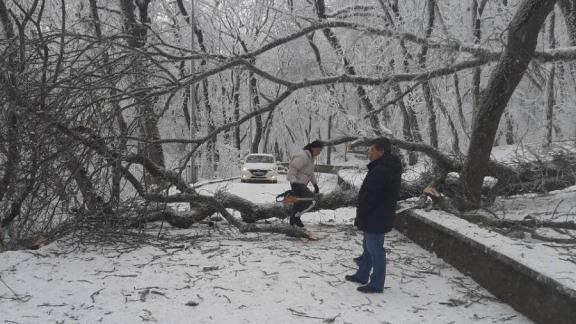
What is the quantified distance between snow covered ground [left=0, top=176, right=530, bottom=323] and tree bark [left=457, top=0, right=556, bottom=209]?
1816mm

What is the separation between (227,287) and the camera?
5328 mm

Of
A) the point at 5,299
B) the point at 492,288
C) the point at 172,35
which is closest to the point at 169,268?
the point at 5,299

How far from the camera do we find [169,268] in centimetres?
602

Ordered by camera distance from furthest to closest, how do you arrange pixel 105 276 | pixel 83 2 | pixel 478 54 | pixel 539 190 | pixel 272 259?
pixel 83 2 < pixel 539 190 < pixel 478 54 < pixel 272 259 < pixel 105 276

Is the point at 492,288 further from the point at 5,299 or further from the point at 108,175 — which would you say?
the point at 108,175

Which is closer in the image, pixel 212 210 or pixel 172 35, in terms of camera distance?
pixel 212 210

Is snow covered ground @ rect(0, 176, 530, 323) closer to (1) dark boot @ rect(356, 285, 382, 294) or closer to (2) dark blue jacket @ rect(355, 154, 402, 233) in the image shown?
(1) dark boot @ rect(356, 285, 382, 294)

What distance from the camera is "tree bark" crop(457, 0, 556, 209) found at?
7.30m

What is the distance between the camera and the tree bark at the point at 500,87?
7.30 m

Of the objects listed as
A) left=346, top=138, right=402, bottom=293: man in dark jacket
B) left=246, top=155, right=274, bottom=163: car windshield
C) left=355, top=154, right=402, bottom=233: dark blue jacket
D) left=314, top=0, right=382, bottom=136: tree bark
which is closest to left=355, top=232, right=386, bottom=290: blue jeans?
left=346, top=138, right=402, bottom=293: man in dark jacket

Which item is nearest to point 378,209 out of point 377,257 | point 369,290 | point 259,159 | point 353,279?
point 377,257

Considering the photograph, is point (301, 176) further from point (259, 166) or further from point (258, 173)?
point (259, 166)

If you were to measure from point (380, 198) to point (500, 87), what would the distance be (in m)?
4.00

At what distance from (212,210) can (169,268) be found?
9.23 feet
